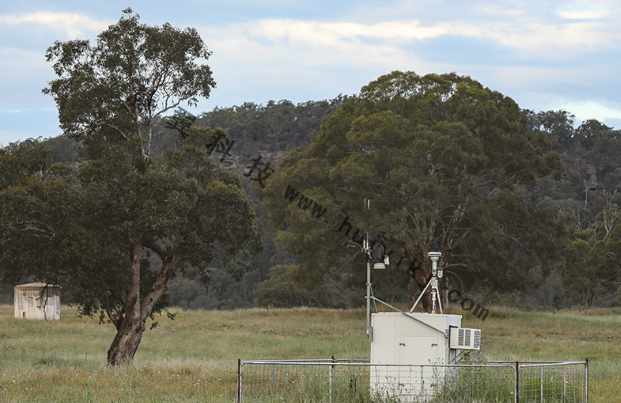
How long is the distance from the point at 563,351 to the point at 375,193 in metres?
16.2

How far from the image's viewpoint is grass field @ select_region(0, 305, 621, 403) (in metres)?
14.3

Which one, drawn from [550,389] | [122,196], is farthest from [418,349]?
[122,196]

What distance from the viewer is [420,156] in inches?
1491

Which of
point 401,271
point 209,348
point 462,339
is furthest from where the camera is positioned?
point 401,271

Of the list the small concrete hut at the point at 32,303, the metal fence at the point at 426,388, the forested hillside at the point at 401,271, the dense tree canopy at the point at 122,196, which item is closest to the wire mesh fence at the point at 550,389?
the metal fence at the point at 426,388

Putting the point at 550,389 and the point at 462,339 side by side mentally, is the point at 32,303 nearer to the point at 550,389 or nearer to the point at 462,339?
the point at 462,339

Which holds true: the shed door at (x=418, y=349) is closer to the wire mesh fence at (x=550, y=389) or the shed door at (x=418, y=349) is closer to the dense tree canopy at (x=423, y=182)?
the wire mesh fence at (x=550, y=389)

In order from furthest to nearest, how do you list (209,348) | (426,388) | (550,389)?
(209,348)
(550,389)
(426,388)

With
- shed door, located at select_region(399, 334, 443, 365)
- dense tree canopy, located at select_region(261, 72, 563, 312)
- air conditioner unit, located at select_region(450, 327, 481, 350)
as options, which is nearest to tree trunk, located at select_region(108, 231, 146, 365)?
shed door, located at select_region(399, 334, 443, 365)

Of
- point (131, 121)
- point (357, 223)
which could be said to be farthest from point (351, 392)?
point (357, 223)

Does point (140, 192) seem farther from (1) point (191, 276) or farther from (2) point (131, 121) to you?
(1) point (191, 276)

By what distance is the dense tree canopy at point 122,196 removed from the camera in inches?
782

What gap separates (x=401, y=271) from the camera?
43.4 meters

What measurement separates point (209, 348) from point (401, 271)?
1857 centimetres
